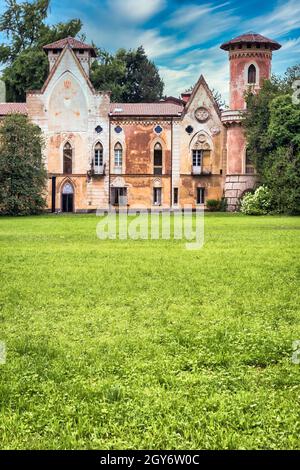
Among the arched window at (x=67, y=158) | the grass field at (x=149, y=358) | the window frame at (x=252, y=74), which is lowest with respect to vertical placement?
the grass field at (x=149, y=358)

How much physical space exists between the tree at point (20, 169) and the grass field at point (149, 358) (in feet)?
109

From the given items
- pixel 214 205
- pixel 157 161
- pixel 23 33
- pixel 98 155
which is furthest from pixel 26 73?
pixel 214 205

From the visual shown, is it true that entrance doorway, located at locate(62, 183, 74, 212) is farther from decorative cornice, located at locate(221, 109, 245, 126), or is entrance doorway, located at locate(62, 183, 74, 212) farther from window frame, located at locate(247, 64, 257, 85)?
window frame, located at locate(247, 64, 257, 85)

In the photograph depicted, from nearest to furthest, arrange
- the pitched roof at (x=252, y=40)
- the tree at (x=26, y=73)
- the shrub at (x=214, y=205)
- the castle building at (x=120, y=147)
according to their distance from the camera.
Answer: the pitched roof at (x=252, y=40) < the shrub at (x=214, y=205) < the castle building at (x=120, y=147) < the tree at (x=26, y=73)

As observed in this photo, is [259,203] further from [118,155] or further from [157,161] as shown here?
[118,155]

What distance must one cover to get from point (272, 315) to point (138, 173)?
4624cm

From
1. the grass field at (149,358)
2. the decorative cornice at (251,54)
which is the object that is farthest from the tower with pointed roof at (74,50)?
the grass field at (149,358)

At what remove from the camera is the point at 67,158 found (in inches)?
2192

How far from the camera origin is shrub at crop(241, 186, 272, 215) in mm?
47500

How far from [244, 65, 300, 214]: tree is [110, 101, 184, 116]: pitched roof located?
6923 millimetres

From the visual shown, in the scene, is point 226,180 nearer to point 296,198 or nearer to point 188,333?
point 296,198

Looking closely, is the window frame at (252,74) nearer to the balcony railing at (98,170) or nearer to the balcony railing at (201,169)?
the balcony railing at (201,169)

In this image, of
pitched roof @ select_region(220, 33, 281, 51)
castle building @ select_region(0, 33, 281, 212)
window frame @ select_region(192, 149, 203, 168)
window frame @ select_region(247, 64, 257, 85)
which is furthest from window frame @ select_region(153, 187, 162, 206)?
pitched roof @ select_region(220, 33, 281, 51)

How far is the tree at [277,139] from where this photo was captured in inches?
1791
